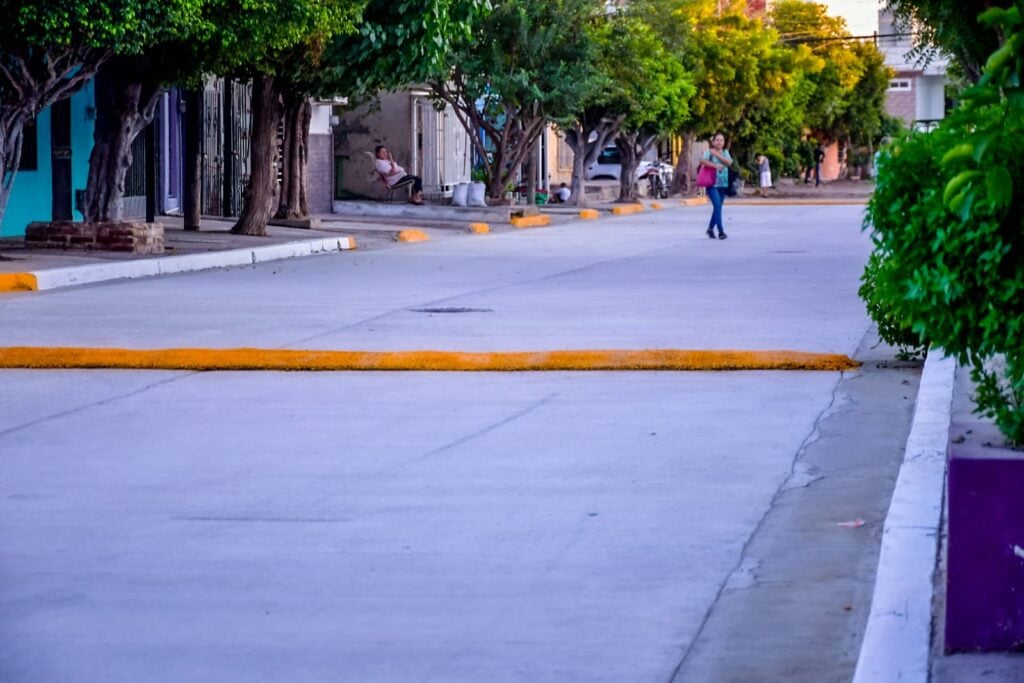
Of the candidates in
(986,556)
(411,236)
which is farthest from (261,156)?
(986,556)

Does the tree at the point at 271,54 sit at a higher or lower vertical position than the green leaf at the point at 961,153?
higher

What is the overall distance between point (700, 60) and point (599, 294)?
3688 cm

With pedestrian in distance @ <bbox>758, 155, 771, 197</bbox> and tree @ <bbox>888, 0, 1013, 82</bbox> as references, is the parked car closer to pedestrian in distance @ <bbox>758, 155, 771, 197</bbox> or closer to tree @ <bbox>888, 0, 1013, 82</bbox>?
pedestrian in distance @ <bbox>758, 155, 771, 197</bbox>

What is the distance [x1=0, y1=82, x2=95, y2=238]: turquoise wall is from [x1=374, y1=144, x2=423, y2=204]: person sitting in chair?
11.7m

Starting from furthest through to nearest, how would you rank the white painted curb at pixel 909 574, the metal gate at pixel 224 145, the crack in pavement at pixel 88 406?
the metal gate at pixel 224 145
the crack in pavement at pixel 88 406
the white painted curb at pixel 909 574

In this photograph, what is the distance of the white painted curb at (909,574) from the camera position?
16.9 ft

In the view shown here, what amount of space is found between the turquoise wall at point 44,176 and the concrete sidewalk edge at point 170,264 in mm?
4302

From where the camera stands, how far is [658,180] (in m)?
61.6

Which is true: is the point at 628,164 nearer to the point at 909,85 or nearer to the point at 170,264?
the point at 170,264

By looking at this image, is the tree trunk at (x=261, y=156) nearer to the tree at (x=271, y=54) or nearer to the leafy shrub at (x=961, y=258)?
the tree at (x=271, y=54)

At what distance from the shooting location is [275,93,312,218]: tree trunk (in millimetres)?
31250

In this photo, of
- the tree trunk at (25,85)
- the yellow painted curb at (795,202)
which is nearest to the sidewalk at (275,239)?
the tree trunk at (25,85)

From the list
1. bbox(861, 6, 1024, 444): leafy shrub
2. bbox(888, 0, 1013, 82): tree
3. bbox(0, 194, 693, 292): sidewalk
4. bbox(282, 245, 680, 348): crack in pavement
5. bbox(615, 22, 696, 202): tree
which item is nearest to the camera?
bbox(861, 6, 1024, 444): leafy shrub

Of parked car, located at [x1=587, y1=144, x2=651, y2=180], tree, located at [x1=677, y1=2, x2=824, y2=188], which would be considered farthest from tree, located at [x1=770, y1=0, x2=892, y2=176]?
parked car, located at [x1=587, y1=144, x2=651, y2=180]
